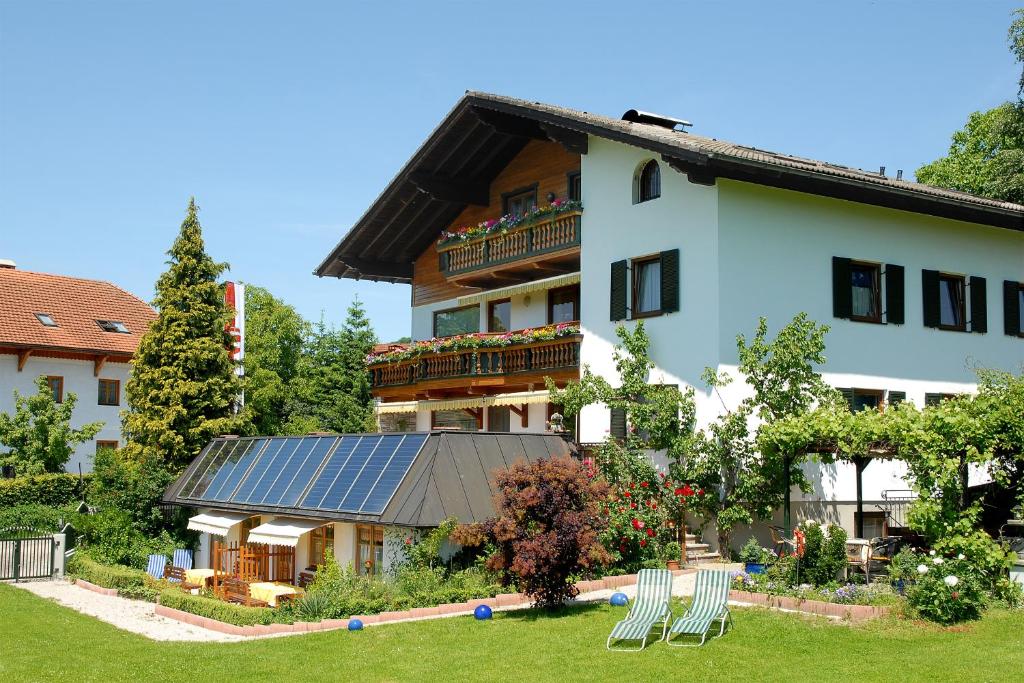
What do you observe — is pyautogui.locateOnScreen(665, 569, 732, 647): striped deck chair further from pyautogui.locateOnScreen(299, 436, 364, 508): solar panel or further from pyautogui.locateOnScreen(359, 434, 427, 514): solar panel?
pyautogui.locateOnScreen(299, 436, 364, 508): solar panel

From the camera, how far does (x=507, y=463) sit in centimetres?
2375

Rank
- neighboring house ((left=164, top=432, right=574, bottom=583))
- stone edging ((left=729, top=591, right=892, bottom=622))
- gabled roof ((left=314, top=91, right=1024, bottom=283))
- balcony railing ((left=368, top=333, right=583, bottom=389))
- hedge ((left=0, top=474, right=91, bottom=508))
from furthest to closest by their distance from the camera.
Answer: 1. hedge ((left=0, top=474, right=91, bottom=508))
2. balcony railing ((left=368, top=333, right=583, bottom=389))
3. gabled roof ((left=314, top=91, right=1024, bottom=283))
4. neighboring house ((left=164, top=432, right=574, bottom=583))
5. stone edging ((left=729, top=591, right=892, bottom=622))

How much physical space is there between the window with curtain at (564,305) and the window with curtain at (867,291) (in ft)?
24.1

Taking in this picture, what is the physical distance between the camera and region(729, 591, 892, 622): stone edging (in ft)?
54.6

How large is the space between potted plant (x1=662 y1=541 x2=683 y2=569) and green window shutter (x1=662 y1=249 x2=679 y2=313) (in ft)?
17.5

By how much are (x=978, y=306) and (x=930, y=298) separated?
182 centimetres

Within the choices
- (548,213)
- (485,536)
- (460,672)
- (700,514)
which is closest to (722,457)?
(700,514)

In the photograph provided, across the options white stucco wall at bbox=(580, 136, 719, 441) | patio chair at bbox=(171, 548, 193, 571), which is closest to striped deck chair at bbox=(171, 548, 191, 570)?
patio chair at bbox=(171, 548, 193, 571)

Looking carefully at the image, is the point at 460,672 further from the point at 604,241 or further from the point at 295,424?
the point at 295,424

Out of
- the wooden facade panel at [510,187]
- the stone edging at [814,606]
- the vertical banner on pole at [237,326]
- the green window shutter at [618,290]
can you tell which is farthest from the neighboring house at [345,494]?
the wooden facade panel at [510,187]

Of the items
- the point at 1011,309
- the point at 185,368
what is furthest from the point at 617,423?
the point at 185,368

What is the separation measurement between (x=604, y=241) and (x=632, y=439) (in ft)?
18.0

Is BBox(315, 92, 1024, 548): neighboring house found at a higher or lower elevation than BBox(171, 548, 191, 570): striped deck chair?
higher

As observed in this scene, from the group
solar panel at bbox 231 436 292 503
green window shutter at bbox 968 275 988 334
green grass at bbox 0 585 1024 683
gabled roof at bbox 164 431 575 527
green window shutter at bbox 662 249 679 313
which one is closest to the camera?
green grass at bbox 0 585 1024 683
